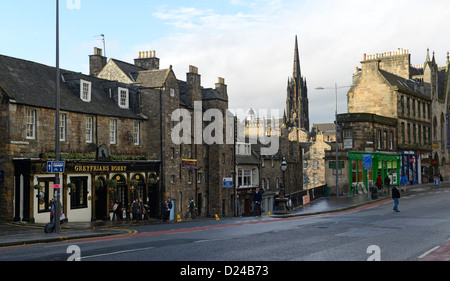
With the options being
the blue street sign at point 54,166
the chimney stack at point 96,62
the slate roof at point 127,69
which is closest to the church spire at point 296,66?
the slate roof at point 127,69

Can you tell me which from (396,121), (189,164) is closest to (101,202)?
(189,164)

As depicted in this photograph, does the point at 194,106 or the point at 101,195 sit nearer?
the point at 101,195

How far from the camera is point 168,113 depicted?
3791cm

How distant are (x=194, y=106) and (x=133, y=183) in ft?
41.3

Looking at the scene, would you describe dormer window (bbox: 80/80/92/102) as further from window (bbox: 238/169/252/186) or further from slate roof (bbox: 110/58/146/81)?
window (bbox: 238/169/252/186)

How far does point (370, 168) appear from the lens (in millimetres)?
48156

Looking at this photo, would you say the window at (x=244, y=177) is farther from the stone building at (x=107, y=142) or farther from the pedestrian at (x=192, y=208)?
the pedestrian at (x=192, y=208)

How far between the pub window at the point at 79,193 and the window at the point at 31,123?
152 inches

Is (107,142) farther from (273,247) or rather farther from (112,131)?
(273,247)

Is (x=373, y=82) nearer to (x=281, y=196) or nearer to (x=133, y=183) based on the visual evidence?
(x=281, y=196)

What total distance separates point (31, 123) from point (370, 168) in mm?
34181

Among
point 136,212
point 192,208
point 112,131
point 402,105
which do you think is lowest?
point 192,208
